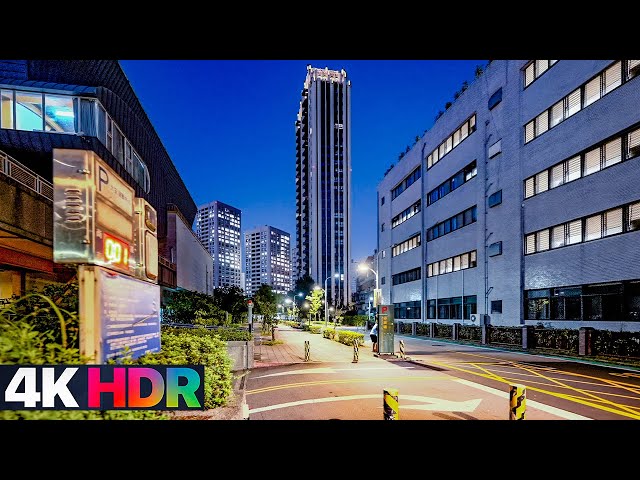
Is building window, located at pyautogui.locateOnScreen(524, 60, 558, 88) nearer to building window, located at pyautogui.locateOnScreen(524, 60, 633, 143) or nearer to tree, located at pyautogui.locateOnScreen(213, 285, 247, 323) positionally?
building window, located at pyautogui.locateOnScreen(524, 60, 633, 143)

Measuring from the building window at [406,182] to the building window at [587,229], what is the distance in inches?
784

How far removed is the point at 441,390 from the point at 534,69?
2443 cm

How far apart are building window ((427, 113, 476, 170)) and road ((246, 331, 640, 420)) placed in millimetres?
23038

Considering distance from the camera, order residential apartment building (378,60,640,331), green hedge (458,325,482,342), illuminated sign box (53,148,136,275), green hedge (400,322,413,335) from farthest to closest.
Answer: green hedge (400,322,413,335) → green hedge (458,325,482,342) → residential apartment building (378,60,640,331) → illuminated sign box (53,148,136,275)

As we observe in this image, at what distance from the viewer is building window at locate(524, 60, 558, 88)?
24.9 metres

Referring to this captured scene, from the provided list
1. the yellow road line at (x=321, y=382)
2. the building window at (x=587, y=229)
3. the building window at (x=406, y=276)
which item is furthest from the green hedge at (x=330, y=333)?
the yellow road line at (x=321, y=382)

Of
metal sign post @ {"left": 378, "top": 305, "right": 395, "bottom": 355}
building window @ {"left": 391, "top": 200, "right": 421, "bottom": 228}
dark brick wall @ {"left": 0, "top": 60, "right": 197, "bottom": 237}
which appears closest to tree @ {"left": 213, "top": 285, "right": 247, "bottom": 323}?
dark brick wall @ {"left": 0, "top": 60, "right": 197, "bottom": 237}

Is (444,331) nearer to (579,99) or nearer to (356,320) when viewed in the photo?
(579,99)

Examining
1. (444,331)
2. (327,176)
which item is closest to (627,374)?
(444,331)
